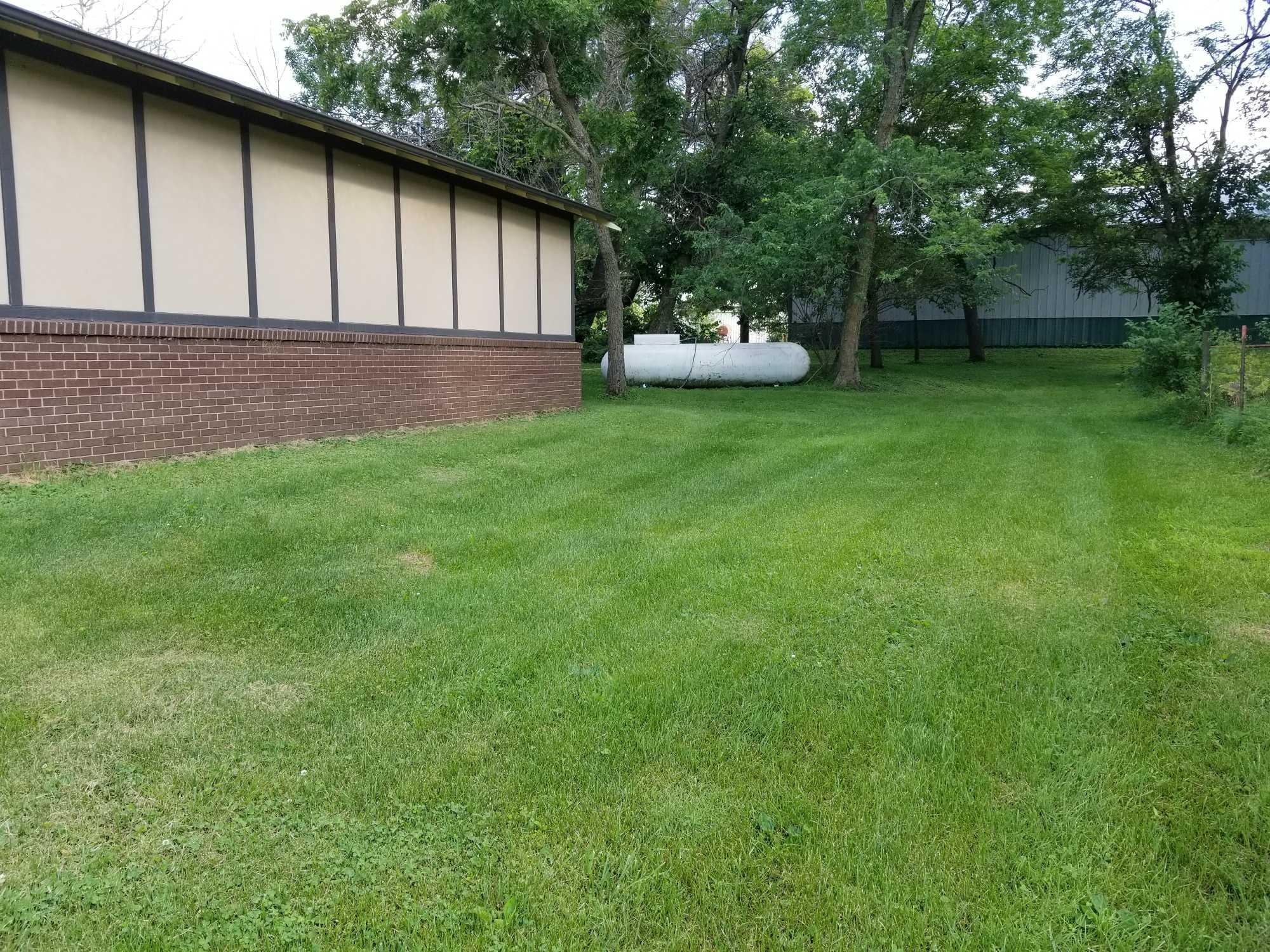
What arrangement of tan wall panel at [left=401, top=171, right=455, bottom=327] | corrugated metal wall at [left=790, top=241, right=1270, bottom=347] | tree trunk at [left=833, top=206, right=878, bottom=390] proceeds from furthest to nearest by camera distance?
corrugated metal wall at [left=790, top=241, right=1270, bottom=347] < tree trunk at [left=833, top=206, right=878, bottom=390] < tan wall panel at [left=401, top=171, right=455, bottom=327]

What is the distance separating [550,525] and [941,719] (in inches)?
140

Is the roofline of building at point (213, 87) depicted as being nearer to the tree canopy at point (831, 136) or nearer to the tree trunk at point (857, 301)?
the tree canopy at point (831, 136)

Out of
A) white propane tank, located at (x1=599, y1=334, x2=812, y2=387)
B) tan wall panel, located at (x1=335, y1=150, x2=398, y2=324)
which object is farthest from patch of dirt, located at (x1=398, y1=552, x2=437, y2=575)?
white propane tank, located at (x1=599, y1=334, x2=812, y2=387)

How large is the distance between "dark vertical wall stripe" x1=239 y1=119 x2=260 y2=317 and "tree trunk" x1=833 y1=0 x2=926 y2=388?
13.4m

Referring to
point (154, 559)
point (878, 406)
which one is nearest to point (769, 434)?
point (878, 406)

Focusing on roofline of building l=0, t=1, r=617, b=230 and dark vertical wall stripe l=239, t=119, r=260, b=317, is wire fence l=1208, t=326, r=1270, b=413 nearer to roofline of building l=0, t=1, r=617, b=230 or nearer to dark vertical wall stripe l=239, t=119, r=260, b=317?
roofline of building l=0, t=1, r=617, b=230

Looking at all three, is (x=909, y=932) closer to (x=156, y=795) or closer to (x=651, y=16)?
(x=156, y=795)

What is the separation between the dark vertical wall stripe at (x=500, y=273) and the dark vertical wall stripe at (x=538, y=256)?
0.87 m

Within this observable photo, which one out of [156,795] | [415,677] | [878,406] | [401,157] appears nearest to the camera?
[156,795]

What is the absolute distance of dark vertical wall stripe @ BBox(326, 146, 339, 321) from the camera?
1009 cm

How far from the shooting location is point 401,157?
11.0 meters

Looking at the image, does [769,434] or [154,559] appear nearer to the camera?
[154,559]

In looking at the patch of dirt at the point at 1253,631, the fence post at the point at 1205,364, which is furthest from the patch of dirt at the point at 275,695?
the fence post at the point at 1205,364

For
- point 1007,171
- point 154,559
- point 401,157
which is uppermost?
point 1007,171
